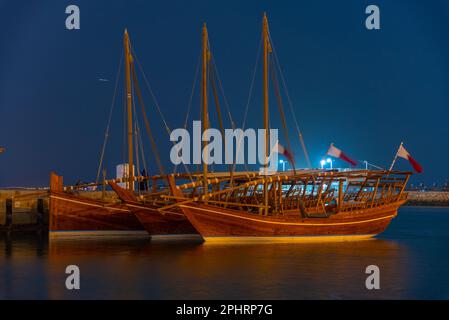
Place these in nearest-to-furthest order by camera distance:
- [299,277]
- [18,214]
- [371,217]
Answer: [299,277] → [371,217] → [18,214]

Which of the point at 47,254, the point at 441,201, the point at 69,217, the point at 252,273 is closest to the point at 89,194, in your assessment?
the point at 69,217

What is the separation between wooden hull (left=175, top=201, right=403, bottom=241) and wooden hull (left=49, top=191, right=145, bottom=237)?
8660 mm

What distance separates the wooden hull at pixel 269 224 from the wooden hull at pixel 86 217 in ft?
28.4

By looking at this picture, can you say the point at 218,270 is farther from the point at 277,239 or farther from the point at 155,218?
the point at 155,218

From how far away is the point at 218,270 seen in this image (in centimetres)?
3409

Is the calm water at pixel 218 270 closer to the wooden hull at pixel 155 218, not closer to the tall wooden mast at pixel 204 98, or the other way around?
the wooden hull at pixel 155 218

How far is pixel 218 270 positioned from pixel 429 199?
524 ft

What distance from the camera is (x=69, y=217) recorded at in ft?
159

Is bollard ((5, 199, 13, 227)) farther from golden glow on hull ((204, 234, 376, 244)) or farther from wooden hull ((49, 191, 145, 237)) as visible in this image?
golden glow on hull ((204, 234, 376, 244))

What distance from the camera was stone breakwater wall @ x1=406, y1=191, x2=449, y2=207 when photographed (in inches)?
7003

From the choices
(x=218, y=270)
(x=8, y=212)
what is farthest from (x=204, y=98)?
(x=8, y=212)
